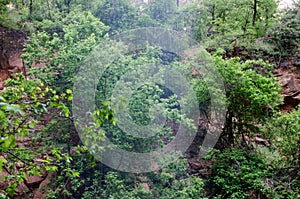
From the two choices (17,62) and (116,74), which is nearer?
(116,74)

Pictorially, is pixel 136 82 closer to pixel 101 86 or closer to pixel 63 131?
pixel 101 86

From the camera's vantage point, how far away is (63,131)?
804 cm

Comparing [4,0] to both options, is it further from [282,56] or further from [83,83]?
[282,56]

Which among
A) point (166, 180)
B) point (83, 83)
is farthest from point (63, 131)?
point (166, 180)

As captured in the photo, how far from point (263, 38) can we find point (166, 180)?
715cm

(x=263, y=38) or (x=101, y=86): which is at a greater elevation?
(x=263, y=38)

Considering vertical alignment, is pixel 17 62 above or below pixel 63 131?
Answer: above

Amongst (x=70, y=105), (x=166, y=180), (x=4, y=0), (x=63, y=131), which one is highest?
(x=4, y=0)

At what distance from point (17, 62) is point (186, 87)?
7.63m

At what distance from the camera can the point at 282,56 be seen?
10.5m

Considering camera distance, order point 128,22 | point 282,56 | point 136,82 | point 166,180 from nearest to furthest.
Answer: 1. point 166,180
2. point 136,82
3. point 282,56
4. point 128,22

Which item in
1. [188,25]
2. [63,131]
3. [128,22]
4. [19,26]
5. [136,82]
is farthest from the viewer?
[188,25]

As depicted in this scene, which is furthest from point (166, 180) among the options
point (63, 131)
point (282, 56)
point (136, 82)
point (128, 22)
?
point (128, 22)

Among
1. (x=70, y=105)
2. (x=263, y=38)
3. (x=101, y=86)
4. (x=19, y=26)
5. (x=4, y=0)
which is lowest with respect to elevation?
(x=70, y=105)
